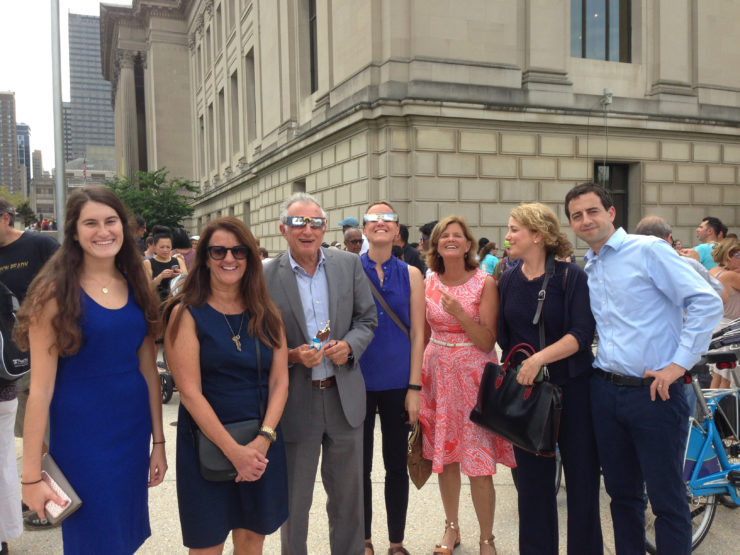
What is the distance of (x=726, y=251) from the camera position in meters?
5.79

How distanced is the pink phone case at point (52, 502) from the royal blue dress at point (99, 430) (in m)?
0.07

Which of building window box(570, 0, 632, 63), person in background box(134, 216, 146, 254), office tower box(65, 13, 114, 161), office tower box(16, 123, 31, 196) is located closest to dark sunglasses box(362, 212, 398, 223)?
person in background box(134, 216, 146, 254)

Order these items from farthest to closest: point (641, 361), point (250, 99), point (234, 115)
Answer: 1. point (234, 115)
2. point (250, 99)
3. point (641, 361)

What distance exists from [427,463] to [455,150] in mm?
11213

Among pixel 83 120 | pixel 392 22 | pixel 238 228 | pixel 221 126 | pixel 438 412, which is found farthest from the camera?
pixel 83 120

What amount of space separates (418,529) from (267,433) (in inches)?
79.0

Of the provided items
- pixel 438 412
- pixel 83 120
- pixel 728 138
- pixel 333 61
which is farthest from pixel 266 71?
pixel 83 120

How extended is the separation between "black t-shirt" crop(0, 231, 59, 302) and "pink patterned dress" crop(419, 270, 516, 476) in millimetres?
3021

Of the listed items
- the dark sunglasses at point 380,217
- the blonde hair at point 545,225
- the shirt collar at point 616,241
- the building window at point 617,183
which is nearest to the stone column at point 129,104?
the building window at point 617,183

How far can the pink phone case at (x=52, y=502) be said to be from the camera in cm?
241

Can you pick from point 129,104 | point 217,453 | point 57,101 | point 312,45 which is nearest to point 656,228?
point 217,453

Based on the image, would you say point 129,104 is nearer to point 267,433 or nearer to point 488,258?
point 488,258

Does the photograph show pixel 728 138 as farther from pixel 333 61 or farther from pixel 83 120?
pixel 83 120

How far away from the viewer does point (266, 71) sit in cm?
2333
